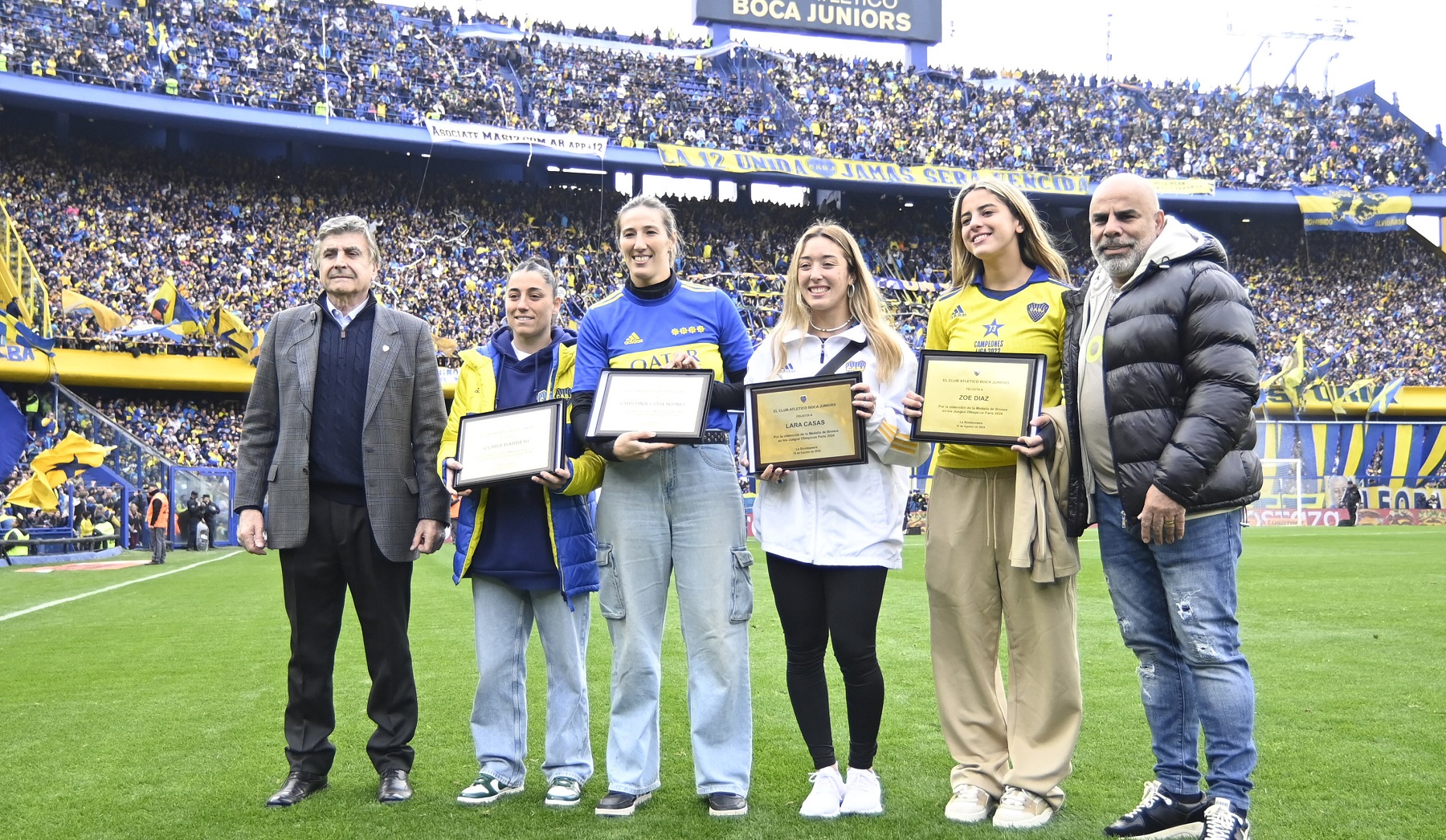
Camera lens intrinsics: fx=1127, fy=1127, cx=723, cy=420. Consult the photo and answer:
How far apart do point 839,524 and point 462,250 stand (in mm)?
30718

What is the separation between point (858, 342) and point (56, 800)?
3528 mm

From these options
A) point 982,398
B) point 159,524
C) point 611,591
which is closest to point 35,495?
point 159,524

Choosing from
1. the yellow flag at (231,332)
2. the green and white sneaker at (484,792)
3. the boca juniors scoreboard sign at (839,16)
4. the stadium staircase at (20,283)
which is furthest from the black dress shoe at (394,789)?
the boca juniors scoreboard sign at (839,16)

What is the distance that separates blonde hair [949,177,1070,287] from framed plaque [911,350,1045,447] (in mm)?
371

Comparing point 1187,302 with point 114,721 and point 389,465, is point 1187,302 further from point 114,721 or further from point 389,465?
point 114,721

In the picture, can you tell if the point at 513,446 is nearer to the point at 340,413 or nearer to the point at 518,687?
the point at 340,413

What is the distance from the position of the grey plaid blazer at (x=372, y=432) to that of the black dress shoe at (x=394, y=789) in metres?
0.82

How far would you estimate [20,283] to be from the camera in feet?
78.3

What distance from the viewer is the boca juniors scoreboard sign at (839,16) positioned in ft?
133

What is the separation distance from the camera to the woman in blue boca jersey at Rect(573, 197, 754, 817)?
4059 millimetres

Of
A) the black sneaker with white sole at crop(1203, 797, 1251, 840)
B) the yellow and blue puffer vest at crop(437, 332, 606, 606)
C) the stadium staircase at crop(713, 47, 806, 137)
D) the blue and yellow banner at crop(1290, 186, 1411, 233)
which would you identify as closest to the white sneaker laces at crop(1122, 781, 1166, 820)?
the black sneaker with white sole at crop(1203, 797, 1251, 840)

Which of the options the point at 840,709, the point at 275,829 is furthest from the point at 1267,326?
the point at 275,829

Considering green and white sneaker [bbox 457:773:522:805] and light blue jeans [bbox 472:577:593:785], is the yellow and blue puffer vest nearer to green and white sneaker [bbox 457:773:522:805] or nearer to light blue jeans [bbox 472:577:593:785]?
light blue jeans [bbox 472:577:593:785]

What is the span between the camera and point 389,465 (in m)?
4.43
